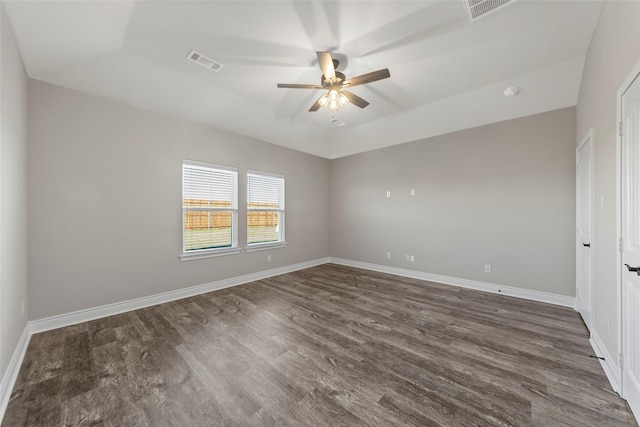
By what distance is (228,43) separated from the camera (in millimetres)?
2414

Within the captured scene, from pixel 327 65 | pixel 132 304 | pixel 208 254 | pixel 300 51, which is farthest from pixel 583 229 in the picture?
pixel 132 304

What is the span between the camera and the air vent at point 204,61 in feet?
8.41

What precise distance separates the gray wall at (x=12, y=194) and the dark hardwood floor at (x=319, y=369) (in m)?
0.44

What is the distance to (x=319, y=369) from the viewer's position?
201 centimetres

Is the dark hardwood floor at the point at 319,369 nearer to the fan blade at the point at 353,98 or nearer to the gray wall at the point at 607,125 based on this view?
the gray wall at the point at 607,125

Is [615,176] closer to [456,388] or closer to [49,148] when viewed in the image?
[456,388]

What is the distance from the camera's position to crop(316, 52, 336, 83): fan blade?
2.27 meters

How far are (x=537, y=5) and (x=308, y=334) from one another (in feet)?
12.0

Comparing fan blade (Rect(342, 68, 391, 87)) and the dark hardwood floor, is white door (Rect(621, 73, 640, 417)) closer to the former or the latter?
the dark hardwood floor

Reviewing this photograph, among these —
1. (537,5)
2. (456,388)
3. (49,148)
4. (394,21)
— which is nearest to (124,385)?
(456,388)

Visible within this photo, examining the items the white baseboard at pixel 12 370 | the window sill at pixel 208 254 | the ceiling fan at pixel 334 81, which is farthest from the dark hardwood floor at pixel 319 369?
the ceiling fan at pixel 334 81

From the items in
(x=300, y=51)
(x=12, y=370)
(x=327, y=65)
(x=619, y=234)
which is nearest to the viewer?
(x=619, y=234)

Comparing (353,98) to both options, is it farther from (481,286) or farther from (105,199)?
(481,286)

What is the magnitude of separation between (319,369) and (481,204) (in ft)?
12.1
